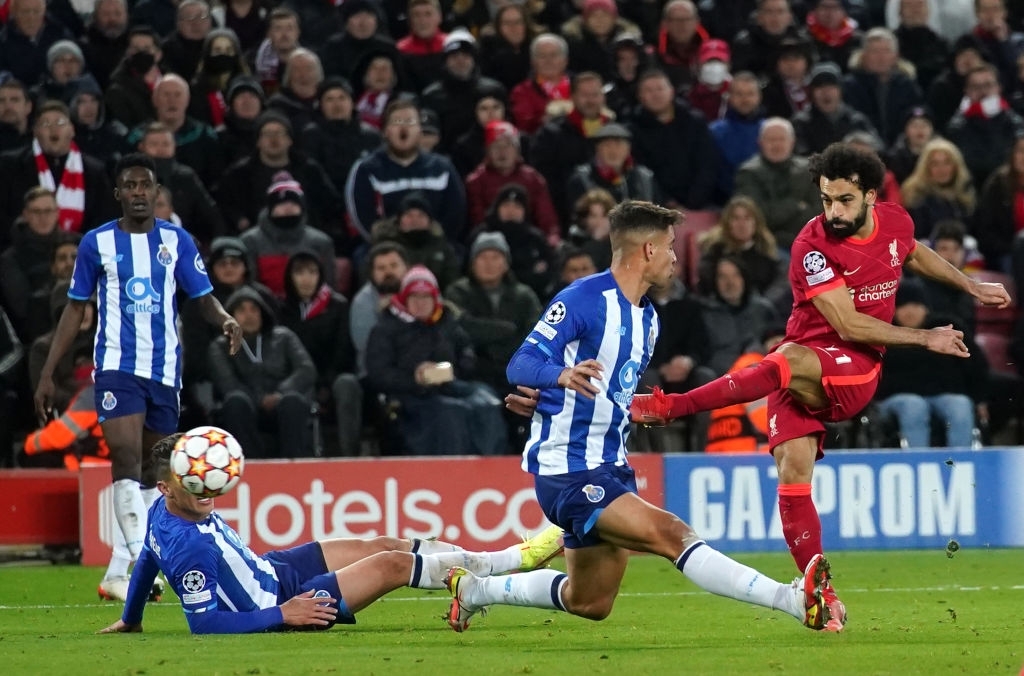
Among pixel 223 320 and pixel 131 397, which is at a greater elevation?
pixel 223 320

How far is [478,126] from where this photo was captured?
608 inches

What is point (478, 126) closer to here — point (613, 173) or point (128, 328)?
point (613, 173)

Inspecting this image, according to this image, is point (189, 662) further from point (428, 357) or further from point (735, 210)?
point (735, 210)

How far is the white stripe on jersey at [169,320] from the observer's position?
31.6ft

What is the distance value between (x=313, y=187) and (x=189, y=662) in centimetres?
858

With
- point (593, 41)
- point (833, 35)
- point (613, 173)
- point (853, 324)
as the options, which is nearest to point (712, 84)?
point (593, 41)

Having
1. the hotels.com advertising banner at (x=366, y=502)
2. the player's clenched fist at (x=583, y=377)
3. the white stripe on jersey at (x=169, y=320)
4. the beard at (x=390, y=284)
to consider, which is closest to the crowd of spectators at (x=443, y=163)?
the beard at (x=390, y=284)

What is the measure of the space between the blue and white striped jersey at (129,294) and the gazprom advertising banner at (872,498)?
449cm

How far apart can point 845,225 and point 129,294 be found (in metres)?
3.96

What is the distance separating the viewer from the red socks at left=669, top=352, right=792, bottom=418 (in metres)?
7.63

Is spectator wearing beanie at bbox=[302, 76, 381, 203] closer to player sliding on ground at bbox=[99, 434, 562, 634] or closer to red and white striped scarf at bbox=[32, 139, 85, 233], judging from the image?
red and white striped scarf at bbox=[32, 139, 85, 233]

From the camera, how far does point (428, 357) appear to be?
13.3 meters

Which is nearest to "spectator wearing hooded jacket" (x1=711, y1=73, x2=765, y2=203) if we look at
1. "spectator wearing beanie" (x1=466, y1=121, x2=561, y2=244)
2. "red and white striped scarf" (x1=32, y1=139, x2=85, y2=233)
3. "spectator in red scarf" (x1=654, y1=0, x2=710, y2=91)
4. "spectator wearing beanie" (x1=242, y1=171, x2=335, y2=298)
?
"spectator in red scarf" (x1=654, y1=0, x2=710, y2=91)

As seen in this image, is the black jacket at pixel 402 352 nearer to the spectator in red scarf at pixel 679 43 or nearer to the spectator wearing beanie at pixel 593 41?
the spectator wearing beanie at pixel 593 41
